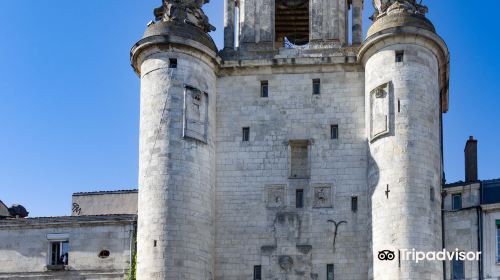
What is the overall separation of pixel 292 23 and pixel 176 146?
976 cm

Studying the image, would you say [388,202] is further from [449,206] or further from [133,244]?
[133,244]

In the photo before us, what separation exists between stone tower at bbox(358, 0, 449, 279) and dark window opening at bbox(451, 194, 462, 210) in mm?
1039

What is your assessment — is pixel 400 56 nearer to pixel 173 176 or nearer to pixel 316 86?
pixel 316 86

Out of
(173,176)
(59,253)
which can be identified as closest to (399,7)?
(173,176)

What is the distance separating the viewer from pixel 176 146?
1778 inches

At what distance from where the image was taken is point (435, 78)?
1813 inches

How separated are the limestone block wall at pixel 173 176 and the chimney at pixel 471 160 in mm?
10848

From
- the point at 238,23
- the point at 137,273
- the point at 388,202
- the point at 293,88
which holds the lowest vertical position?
the point at 137,273

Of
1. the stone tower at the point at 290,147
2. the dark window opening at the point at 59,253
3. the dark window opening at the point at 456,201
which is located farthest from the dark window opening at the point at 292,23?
the dark window opening at the point at 59,253

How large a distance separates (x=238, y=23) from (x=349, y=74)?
5.54m

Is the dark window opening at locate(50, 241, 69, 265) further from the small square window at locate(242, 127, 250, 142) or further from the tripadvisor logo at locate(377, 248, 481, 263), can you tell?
the tripadvisor logo at locate(377, 248, 481, 263)

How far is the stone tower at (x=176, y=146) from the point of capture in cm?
4406

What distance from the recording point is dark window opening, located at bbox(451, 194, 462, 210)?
1797 inches

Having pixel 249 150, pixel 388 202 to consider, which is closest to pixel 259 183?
pixel 249 150
